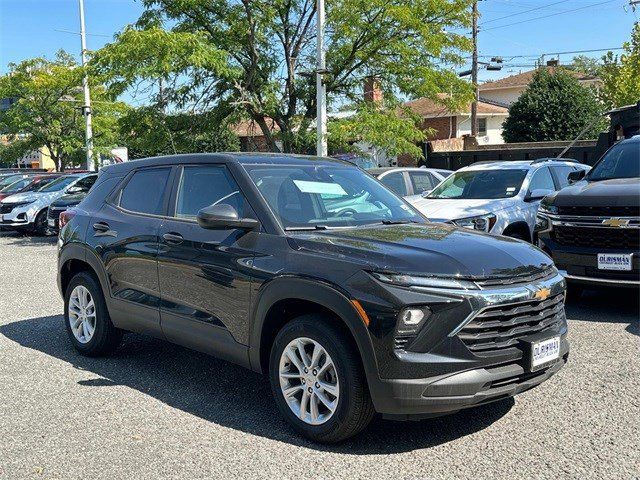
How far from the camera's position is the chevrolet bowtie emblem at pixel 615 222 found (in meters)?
7.16

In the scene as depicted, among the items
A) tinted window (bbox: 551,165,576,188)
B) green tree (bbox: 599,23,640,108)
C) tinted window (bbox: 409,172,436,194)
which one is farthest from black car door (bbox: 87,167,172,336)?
green tree (bbox: 599,23,640,108)

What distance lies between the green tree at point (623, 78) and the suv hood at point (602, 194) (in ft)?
55.9

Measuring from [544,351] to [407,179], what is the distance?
8.62m

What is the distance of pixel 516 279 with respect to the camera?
4160 mm

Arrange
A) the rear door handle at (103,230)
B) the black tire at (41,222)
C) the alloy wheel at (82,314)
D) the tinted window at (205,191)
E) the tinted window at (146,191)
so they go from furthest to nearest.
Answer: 1. the black tire at (41,222)
2. the alloy wheel at (82,314)
3. the rear door handle at (103,230)
4. the tinted window at (146,191)
5. the tinted window at (205,191)

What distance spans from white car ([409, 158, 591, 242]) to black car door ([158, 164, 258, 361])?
13.5 feet

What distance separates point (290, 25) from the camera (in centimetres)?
1880

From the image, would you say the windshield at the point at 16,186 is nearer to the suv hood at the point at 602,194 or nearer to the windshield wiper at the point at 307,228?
the suv hood at the point at 602,194

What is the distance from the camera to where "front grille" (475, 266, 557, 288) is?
4008 mm

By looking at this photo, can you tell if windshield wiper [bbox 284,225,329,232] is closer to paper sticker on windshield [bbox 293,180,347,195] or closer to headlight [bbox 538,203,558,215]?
paper sticker on windshield [bbox 293,180,347,195]

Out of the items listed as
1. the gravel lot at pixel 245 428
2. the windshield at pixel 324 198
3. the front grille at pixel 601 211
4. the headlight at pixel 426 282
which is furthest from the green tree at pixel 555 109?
the headlight at pixel 426 282

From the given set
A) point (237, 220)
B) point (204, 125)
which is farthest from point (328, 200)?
point (204, 125)

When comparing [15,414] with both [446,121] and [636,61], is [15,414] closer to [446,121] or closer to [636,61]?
[636,61]

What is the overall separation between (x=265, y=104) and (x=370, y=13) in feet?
11.9
